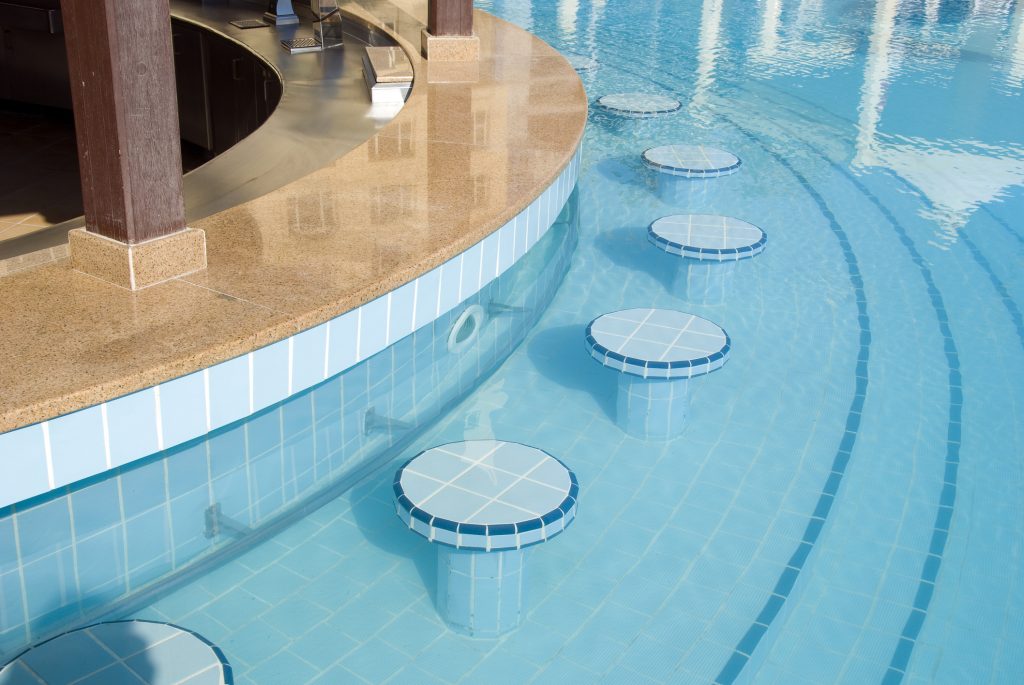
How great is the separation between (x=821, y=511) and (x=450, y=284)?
1.84 metres

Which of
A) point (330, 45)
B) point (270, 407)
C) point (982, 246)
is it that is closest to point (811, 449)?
point (270, 407)

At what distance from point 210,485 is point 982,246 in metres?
5.67

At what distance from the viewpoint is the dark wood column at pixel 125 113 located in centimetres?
322

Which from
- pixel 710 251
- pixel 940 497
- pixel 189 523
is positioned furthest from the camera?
pixel 710 251

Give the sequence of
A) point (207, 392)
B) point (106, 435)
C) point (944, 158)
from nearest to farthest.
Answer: point (106, 435) < point (207, 392) < point (944, 158)

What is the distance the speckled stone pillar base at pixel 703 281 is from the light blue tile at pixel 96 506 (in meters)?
3.71

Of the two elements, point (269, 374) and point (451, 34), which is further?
point (451, 34)

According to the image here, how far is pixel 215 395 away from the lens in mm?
3303

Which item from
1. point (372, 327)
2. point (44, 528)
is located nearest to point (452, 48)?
point (372, 327)

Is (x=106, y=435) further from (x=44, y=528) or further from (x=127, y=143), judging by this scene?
(x=127, y=143)

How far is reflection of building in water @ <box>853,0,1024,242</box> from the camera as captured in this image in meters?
8.09

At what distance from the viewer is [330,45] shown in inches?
319

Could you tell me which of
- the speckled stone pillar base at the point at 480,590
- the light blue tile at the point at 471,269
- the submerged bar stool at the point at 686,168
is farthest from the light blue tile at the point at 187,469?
the submerged bar stool at the point at 686,168

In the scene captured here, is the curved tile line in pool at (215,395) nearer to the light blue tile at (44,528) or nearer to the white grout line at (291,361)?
the white grout line at (291,361)
